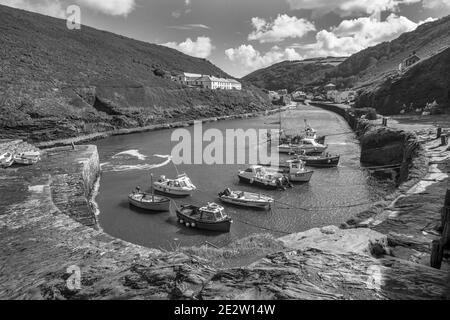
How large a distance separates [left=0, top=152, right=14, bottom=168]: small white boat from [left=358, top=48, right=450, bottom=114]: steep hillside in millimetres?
65145

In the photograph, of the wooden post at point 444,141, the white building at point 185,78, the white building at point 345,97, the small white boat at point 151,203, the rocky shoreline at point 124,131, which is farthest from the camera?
the white building at point 345,97

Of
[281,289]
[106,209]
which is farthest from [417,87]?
[281,289]

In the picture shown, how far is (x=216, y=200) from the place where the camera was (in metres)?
30.8

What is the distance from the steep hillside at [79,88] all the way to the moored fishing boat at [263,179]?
43.4m

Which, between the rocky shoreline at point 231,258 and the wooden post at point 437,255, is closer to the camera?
the rocky shoreline at point 231,258

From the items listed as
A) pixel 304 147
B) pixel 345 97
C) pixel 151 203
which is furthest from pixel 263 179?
pixel 345 97

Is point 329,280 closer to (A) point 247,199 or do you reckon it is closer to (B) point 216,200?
(A) point 247,199

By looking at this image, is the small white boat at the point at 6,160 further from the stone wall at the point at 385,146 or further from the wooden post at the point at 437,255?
the stone wall at the point at 385,146

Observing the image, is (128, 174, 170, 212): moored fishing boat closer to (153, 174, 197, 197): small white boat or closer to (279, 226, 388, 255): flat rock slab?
(153, 174, 197, 197): small white boat

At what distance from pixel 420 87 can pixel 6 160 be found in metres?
71.0

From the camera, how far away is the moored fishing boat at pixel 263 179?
33.9 m

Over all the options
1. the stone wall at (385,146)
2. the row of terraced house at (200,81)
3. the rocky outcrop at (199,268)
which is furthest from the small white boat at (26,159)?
the row of terraced house at (200,81)
